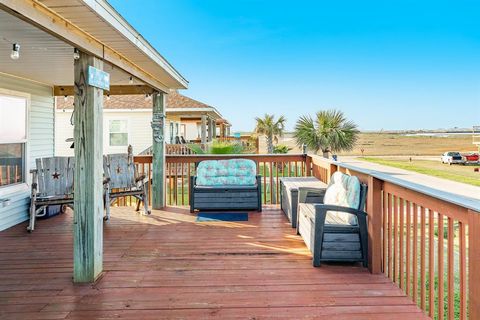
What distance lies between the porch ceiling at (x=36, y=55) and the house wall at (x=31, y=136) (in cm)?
19

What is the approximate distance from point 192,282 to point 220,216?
8.17ft

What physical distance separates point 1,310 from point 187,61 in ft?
81.4

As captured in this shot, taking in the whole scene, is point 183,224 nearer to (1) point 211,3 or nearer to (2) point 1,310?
(2) point 1,310

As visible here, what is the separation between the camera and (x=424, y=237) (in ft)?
7.32

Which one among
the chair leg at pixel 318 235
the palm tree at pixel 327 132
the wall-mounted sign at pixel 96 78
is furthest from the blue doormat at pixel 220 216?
the palm tree at pixel 327 132

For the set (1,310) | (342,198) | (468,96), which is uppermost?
(468,96)

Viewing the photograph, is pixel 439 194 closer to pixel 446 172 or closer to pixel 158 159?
pixel 158 159

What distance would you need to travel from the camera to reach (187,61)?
25656 millimetres

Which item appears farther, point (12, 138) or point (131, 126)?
point (131, 126)

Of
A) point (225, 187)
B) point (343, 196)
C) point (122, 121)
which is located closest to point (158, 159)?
point (225, 187)

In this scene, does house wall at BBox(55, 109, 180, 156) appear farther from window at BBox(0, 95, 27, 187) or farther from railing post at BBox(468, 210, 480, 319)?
railing post at BBox(468, 210, 480, 319)

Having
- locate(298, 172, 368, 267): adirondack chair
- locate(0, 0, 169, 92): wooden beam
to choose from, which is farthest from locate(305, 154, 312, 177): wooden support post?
locate(0, 0, 169, 92): wooden beam

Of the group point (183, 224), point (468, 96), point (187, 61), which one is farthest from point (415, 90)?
point (183, 224)

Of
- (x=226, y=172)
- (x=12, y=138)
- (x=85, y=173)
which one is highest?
(x=12, y=138)
